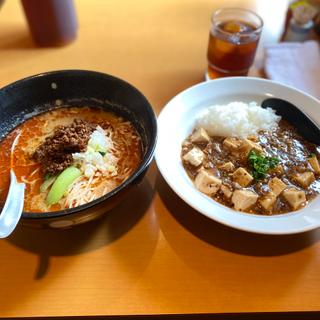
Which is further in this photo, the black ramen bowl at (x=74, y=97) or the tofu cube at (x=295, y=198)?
the black ramen bowl at (x=74, y=97)

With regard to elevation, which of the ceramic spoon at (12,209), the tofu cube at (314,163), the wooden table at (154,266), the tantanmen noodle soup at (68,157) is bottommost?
the wooden table at (154,266)

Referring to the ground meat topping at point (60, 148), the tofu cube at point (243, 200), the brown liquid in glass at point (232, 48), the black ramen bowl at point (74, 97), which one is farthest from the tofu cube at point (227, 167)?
the brown liquid in glass at point (232, 48)

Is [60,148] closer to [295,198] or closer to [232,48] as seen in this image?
[295,198]

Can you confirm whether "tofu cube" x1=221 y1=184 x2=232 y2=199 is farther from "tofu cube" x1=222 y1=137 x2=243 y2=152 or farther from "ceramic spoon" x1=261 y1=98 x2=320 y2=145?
"ceramic spoon" x1=261 y1=98 x2=320 y2=145

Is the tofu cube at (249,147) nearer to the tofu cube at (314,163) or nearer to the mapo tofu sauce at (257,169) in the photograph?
the mapo tofu sauce at (257,169)

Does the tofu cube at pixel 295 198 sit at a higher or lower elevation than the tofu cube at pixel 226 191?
lower

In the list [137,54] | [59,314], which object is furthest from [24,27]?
[59,314]

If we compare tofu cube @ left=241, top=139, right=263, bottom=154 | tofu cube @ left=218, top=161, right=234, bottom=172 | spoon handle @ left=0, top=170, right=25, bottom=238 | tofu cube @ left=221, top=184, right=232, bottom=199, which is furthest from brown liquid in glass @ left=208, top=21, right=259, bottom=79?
spoon handle @ left=0, top=170, right=25, bottom=238

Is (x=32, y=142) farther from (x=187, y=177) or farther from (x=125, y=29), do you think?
(x=125, y=29)
